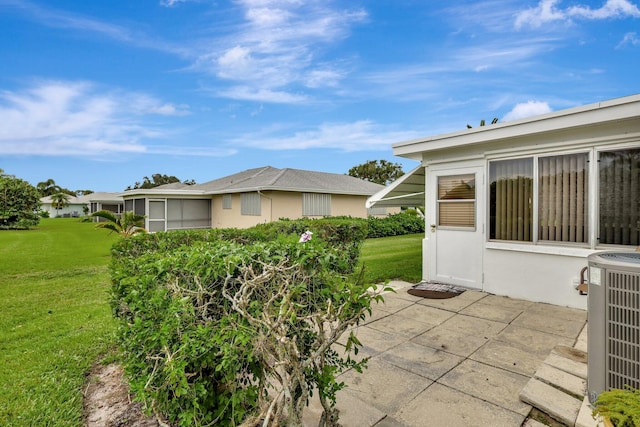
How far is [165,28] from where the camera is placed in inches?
489

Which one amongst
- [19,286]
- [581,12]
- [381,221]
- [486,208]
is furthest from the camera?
[381,221]

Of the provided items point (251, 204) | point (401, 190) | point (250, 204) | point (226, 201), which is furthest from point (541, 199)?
point (226, 201)

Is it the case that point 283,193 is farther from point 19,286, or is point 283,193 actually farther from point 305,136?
point 19,286

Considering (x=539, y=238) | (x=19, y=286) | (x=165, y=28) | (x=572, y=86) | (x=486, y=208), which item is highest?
(x=165, y=28)

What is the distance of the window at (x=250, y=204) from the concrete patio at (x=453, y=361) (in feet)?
53.0

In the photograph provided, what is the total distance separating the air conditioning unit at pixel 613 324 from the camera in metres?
2.41

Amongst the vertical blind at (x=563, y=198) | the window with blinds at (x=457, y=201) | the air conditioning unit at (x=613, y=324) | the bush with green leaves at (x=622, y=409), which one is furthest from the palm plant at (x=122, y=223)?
the bush with green leaves at (x=622, y=409)

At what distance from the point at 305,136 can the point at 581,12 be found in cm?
2136

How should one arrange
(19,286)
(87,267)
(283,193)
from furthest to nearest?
(283,193) → (87,267) → (19,286)

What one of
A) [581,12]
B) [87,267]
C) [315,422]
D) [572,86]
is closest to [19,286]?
[87,267]

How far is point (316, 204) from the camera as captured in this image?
23.0 m

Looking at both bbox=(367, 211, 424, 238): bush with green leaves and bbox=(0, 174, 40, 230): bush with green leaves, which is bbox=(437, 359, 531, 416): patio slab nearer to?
bbox=(367, 211, 424, 238): bush with green leaves

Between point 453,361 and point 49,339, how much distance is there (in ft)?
18.9

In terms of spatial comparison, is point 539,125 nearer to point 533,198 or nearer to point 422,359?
point 533,198
